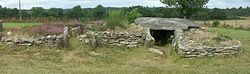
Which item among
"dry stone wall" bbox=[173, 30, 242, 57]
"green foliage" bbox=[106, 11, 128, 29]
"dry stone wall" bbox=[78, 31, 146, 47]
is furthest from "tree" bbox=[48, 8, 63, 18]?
"dry stone wall" bbox=[173, 30, 242, 57]

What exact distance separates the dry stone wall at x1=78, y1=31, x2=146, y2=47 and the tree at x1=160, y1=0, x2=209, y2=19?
14.6 m

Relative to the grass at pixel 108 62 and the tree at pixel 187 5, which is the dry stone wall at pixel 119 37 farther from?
the tree at pixel 187 5

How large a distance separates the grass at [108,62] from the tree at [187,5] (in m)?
15.1

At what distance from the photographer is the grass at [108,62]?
44.9 feet

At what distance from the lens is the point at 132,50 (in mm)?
17953

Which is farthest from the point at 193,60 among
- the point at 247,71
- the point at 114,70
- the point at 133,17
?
the point at 133,17

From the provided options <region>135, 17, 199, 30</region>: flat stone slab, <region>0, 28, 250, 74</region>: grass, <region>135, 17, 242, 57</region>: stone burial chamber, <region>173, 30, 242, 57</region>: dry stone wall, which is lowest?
<region>0, 28, 250, 74</region>: grass

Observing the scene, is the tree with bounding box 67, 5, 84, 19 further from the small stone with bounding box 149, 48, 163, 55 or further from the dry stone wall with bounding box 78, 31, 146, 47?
the small stone with bounding box 149, 48, 163, 55

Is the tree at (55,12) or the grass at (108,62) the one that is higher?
the tree at (55,12)

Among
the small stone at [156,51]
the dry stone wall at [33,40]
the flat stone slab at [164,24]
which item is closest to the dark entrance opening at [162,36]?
the flat stone slab at [164,24]

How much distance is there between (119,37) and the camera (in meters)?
18.7

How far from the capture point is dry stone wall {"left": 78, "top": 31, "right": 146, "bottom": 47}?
60.4 feet

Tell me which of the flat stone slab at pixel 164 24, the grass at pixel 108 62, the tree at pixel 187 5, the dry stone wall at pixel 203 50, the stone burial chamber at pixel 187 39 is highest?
the tree at pixel 187 5

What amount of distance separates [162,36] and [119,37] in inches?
126
